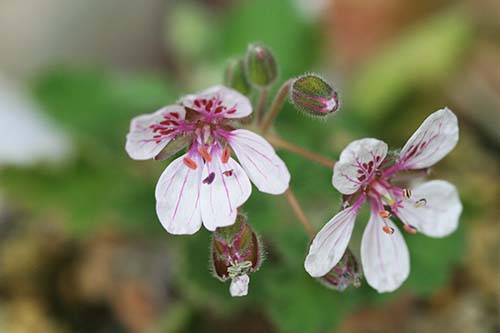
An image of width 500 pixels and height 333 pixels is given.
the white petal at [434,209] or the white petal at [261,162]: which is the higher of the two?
the white petal at [261,162]

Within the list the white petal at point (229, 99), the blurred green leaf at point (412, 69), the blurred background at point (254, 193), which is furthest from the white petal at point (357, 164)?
the blurred green leaf at point (412, 69)

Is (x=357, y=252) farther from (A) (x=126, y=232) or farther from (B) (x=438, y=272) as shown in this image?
(A) (x=126, y=232)

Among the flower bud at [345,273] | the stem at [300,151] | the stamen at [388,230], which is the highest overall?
the stamen at [388,230]

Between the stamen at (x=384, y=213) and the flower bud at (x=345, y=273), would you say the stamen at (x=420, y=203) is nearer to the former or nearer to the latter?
the stamen at (x=384, y=213)

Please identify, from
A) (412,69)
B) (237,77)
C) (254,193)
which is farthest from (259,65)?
(412,69)

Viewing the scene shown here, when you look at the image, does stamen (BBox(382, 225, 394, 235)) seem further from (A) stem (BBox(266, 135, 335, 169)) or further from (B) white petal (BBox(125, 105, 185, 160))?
(B) white petal (BBox(125, 105, 185, 160))

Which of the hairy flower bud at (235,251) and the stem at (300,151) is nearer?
the hairy flower bud at (235,251)

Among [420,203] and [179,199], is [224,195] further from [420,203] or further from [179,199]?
[420,203]

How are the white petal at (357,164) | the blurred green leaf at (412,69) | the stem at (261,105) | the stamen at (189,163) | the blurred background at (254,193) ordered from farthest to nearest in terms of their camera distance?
1. the blurred green leaf at (412,69)
2. the blurred background at (254,193)
3. the stem at (261,105)
4. the stamen at (189,163)
5. the white petal at (357,164)
